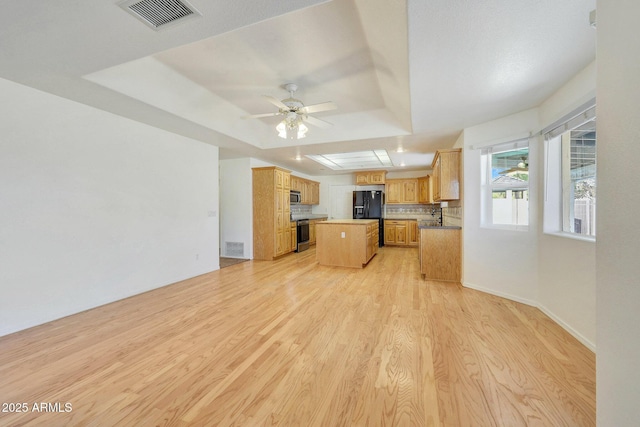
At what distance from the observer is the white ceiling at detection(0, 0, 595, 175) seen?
154 centimetres

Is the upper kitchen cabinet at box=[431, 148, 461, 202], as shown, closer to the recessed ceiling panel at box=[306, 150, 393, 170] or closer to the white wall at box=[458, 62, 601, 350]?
the white wall at box=[458, 62, 601, 350]

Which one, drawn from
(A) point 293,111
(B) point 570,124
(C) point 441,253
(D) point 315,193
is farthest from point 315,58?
(D) point 315,193

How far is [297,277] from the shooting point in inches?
165

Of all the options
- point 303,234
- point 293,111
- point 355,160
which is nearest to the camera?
point 293,111

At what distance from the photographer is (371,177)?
7746 millimetres

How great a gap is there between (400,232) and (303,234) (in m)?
3.02

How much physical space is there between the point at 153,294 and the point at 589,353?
15.6ft

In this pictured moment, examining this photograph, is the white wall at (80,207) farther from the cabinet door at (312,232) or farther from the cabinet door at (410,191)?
the cabinet door at (410,191)

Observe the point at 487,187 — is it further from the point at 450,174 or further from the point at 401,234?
the point at 401,234

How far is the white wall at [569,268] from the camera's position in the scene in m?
2.06

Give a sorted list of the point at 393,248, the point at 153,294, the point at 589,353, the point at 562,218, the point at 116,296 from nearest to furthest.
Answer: the point at 589,353 < the point at 562,218 < the point at 116,296 < the point at 153,294 < the point at 393,248

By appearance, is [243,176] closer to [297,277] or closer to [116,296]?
[297,277]

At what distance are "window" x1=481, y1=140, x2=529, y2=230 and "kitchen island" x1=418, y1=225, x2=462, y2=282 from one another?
57 cm

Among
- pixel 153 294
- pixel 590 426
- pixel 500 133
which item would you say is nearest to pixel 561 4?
pixel 500 133
